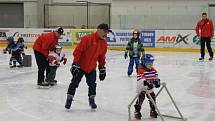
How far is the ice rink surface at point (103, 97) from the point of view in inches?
273

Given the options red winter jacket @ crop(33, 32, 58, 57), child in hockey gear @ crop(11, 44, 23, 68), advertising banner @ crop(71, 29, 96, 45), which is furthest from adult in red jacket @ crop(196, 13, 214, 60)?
red winter jacket @ crop(33, 32, 58, 57)

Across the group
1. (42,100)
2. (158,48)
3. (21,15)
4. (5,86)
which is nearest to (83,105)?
(42,100)

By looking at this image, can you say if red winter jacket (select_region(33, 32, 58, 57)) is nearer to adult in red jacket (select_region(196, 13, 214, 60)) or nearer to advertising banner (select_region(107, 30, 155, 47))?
adult in red jacket (select_region(196, 13, 214, 60))

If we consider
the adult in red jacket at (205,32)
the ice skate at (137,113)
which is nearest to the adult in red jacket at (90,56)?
the ice skate at (137,113)

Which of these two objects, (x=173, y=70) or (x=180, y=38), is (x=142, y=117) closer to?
(x=173, y=70)

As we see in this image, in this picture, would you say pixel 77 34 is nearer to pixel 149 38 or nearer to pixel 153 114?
pixel 149 38

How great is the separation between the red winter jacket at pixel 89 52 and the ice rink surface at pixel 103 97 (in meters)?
0.71

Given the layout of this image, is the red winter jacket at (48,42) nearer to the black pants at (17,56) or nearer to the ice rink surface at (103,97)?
the ice rink surface at (103,97)

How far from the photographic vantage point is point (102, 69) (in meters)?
7.03

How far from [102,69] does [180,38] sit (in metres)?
15.7

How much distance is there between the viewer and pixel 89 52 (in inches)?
270

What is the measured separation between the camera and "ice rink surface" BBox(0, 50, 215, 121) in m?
6.93

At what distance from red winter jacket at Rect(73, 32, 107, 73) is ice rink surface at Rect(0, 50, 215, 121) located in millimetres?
715

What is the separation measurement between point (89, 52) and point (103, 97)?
6.31 ft
